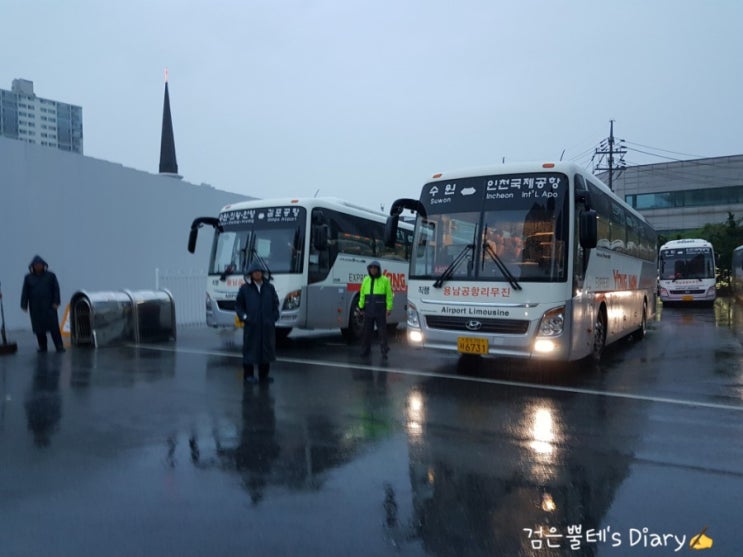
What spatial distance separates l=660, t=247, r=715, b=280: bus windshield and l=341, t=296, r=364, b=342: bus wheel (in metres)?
18.7

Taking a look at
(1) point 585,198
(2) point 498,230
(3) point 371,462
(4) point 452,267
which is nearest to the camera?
(3) point 371,462

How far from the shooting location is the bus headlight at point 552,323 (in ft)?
26.6

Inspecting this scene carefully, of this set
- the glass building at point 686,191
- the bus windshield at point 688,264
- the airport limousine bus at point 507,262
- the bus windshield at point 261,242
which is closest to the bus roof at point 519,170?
the airport limousine bus at point 507,262

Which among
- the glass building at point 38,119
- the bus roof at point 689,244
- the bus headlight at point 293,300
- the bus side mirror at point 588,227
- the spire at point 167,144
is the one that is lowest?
the bus headlight at point 293,300

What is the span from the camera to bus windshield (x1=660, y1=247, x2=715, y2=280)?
26.5 m

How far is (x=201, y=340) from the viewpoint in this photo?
14.0 meters

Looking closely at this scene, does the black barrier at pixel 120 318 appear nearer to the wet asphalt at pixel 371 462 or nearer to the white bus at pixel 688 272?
the wet asphalt at pixel 371 462

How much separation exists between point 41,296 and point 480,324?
8.06m

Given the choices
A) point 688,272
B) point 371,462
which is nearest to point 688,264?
point 688,272

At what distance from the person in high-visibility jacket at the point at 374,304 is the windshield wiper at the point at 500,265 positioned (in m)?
2.87

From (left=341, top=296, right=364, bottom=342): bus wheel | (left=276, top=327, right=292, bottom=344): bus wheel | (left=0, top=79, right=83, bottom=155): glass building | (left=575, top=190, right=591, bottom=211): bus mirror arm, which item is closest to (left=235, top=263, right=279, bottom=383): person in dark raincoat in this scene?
(left=575, top=190, right=591, bottom=211): bus mirror arm

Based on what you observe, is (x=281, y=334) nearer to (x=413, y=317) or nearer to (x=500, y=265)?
(x=413, y=317)

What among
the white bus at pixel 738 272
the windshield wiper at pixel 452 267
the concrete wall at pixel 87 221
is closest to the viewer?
the windshield wiper at pixel 452 267

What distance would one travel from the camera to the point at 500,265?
8.43 meters
